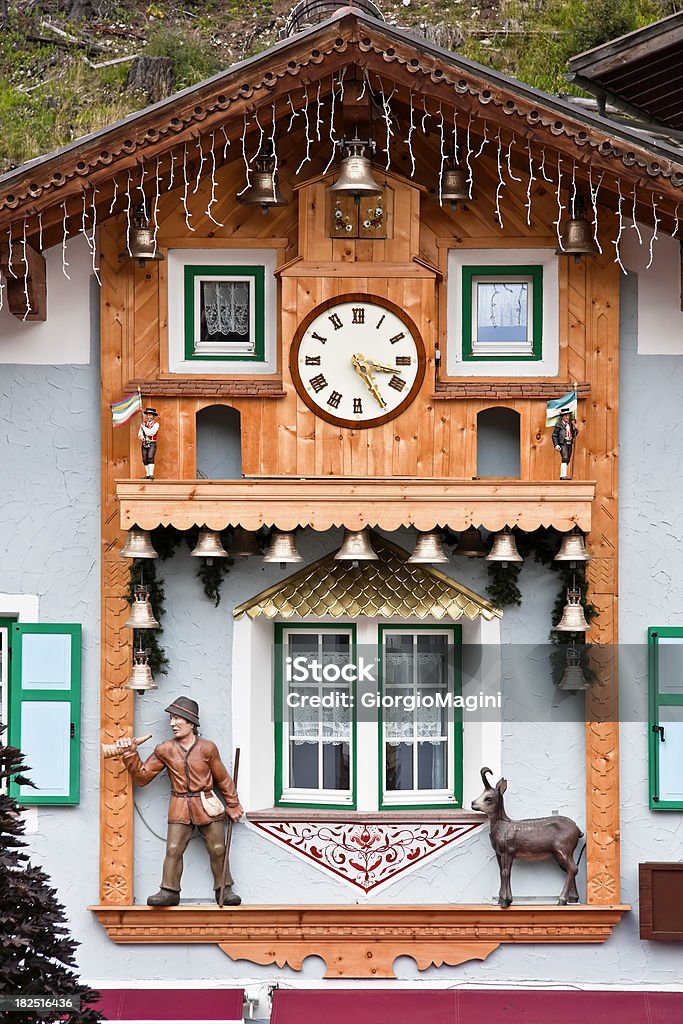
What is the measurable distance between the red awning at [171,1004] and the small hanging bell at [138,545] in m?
2.82

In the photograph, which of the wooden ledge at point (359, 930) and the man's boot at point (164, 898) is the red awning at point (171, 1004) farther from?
the man's boot at point (164, 898)

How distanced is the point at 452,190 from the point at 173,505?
8.91ft

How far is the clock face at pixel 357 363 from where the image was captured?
9.01 metres

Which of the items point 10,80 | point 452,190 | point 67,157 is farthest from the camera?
point 10,80

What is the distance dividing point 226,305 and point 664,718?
4.02 metres

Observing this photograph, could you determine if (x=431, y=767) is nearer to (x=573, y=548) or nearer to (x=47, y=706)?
(x=573, y=548)

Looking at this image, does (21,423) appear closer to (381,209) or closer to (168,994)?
(381,209)

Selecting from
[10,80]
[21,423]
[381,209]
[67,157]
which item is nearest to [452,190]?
[381,209]

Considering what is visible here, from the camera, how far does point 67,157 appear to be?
27.2 ft

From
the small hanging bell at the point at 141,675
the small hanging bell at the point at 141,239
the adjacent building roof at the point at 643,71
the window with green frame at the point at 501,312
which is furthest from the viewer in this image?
the adjacent building roof at the point at 643,71

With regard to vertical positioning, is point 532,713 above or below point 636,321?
below

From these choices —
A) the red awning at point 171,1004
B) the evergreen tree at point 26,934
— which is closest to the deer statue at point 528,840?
→ the red awning at point 171,1004

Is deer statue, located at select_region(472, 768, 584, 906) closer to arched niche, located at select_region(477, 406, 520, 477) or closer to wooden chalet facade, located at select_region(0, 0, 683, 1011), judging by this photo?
wooden chalet facade, located at select_region(0, 0, 683, 1011)

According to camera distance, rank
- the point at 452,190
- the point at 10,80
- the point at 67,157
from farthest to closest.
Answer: the point at 10,80
the point at 452,190
the point at 67,157
